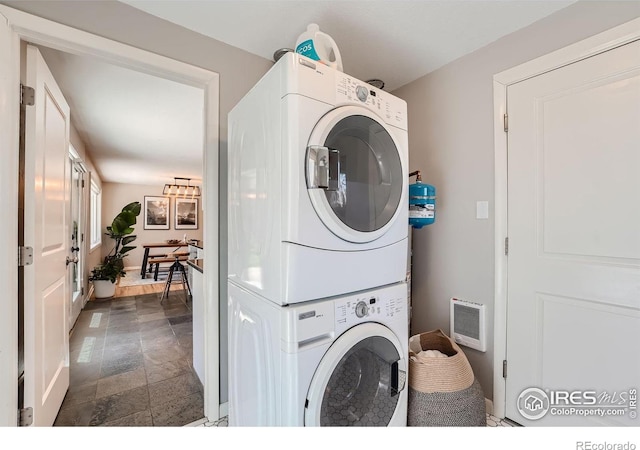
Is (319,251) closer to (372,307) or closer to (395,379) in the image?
(372,307)

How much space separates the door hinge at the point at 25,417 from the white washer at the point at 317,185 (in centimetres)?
113

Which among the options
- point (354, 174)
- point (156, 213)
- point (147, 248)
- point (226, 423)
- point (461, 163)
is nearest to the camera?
point (354, 174)

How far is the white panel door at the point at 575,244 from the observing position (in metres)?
1.28

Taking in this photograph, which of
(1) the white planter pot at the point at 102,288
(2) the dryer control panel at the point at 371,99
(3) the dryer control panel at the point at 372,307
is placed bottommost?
(1) the white planter pot at the point at 102,288

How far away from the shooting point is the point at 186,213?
7824 millimetres

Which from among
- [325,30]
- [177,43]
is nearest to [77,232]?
[177,43]

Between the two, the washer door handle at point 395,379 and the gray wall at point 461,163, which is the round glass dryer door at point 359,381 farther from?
the gray wall at point 461,163

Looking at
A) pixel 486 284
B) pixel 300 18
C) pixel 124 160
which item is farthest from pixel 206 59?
pixel 124 160

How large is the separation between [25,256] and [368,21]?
2.04 meters

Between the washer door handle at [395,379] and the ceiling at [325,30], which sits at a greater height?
the ceiling at [325,30]

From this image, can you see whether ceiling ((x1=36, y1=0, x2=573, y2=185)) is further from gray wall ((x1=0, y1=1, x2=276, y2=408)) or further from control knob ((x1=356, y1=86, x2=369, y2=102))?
control knob ((x1=356, y1=86, x2=369, y2=102))

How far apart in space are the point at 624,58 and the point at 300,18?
1.53 meters

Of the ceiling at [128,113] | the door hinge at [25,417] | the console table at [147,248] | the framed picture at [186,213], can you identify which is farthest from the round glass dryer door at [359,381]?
the framed picture at [186,213]

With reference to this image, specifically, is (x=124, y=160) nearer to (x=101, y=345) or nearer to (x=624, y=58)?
(x=101, y=345)
